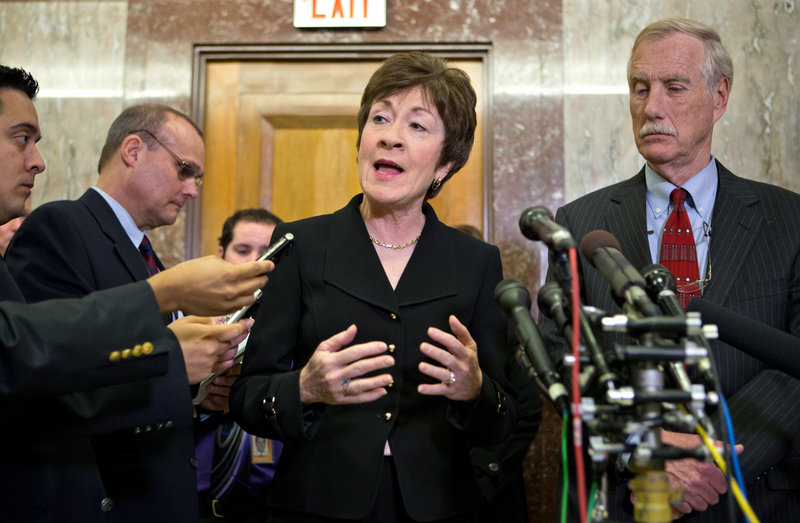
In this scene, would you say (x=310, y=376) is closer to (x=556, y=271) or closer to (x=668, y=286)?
(x=556, y=271)

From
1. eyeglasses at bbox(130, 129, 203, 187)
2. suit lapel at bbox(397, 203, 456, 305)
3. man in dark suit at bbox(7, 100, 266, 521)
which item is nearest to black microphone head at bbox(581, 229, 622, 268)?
suit lapel at bbox(397, 203, 456, 305)

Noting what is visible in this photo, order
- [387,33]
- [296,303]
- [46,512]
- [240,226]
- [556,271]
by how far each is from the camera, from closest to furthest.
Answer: [556,271]
[46,512]
[296,303]
[240,226]
[387,33]

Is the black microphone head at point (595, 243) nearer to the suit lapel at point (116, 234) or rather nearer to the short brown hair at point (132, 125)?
the suit lapel at point (116, 234)

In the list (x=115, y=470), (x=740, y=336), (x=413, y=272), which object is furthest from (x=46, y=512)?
(x=740, y=336)

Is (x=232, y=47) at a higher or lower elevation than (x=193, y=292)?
higher

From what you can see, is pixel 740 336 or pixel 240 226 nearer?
pixel 740 336

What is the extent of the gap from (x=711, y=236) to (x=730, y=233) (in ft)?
0.17

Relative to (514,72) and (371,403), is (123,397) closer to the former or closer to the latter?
(371,403)

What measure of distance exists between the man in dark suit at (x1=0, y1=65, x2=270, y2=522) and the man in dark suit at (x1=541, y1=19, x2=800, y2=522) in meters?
1.01

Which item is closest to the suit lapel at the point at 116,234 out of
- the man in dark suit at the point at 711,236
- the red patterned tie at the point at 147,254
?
the red patterned tie at the point at 147,254

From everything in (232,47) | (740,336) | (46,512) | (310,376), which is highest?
(232,47)

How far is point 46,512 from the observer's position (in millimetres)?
1752

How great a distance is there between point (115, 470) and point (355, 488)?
2.30 ft

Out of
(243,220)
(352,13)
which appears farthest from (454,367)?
(352,13)
